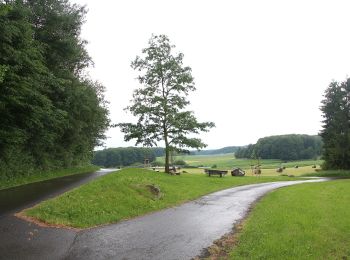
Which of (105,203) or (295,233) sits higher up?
(105,203)

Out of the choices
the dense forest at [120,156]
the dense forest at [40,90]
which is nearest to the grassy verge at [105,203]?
the dense forest at [40,90]

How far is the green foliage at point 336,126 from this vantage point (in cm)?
6058

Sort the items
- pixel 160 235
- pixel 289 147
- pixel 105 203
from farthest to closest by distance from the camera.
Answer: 1. pixel 289 147
2. pixel 105 203
3. pixel 160 235

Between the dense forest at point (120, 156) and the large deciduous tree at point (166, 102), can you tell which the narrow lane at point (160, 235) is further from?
the dense forest at point (120, 156)

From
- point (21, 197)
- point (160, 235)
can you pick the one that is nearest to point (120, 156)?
point (21, 197)

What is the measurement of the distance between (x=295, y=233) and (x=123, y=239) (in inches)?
210

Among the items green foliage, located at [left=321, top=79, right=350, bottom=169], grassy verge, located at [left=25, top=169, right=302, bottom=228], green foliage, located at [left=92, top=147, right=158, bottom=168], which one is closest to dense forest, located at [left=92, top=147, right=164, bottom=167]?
green foliage, located at [left=92, top=147, right=158, bottom=168]

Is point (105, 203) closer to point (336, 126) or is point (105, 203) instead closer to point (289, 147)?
point (336, 126)

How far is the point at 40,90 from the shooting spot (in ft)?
84.3

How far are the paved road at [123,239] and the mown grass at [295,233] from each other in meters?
1.12

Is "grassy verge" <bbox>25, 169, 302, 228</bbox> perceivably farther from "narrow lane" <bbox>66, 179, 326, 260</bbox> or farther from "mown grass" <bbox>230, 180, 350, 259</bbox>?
"mown grass" <bbox>230, 180, 350, 259</bbox>

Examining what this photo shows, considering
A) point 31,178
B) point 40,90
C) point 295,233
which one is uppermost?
point 40,90

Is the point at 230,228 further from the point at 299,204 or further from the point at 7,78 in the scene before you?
the point at 7,78

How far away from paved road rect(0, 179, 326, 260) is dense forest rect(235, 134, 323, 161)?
440 ft
